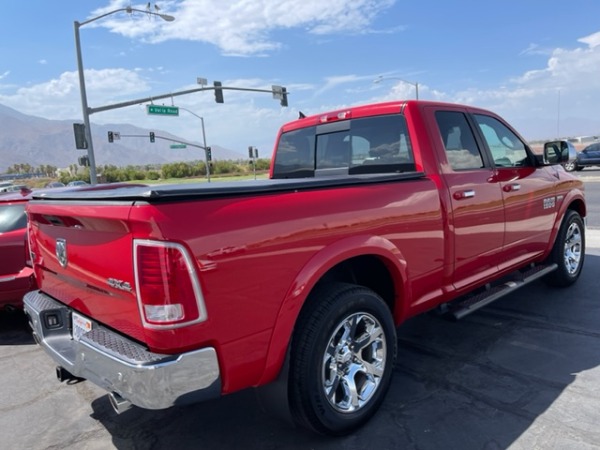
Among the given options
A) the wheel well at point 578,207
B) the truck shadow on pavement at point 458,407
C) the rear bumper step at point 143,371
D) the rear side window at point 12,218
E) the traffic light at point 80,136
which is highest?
the traffic light at point 80,136

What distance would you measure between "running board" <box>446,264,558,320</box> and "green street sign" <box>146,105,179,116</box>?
22447 millimetres

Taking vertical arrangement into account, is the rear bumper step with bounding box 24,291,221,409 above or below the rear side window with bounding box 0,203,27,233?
below

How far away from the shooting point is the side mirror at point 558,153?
4508 mm

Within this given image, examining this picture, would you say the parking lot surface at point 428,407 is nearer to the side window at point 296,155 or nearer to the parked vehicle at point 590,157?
the side window at point 296,155

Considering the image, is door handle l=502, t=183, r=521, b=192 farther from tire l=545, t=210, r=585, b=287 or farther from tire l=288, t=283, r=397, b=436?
tire l=288, t=283, r=397, b=436

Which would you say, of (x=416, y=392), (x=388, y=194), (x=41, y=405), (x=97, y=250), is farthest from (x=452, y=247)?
(x=41, y=405)

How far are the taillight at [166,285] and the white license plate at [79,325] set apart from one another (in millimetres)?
721

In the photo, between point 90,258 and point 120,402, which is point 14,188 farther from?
point 120,402

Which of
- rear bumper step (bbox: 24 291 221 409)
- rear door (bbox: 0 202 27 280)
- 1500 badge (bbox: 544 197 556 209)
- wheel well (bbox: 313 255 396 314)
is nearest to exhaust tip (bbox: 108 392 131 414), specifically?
rear bumper step (bbox: 24 291 221 409)

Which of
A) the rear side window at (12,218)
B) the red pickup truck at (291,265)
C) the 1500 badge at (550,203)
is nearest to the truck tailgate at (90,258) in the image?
the red pickup truck at (291,265)

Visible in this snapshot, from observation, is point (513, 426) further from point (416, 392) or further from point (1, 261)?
point (1, 261)

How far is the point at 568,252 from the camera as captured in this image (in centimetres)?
516

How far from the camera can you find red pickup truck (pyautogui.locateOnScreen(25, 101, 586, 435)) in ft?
6.64

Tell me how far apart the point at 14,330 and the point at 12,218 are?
1309 millimetres
